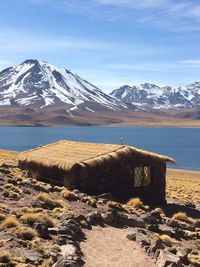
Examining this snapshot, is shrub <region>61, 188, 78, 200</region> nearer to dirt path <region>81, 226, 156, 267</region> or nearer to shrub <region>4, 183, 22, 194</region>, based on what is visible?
shrub <region>4, 183, 22, 194</region>

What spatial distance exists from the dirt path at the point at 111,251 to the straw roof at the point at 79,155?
29.6ft

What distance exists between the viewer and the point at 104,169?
85.8 feet

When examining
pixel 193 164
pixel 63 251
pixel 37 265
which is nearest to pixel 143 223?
pixel 63 251

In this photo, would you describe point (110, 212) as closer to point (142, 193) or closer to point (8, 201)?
point (8, 201)

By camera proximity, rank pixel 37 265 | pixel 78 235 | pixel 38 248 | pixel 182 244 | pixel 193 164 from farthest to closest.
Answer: pixel 193 164 → pixel 182 244 → pixel 78 235 → pixel 38 248 → pixel 37 265

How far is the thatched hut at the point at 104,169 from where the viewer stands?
25.6m

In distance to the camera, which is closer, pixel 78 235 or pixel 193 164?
pixel 78 235

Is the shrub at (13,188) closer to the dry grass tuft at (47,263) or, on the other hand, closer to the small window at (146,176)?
the small window at (146,176)

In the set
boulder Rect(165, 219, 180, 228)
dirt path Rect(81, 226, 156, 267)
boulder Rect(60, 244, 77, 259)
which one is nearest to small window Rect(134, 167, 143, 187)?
boulder Rect(165, 219, 180, 228)

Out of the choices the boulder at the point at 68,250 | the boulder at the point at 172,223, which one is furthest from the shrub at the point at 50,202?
the boulder at the point at 68,250

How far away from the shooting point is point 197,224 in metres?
22.3

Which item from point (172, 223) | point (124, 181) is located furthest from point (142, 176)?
point (172, 223)

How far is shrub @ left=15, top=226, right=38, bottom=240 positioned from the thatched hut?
38.2ft

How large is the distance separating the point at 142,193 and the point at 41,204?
34.8ft
